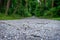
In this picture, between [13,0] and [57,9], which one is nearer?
→ [57,9]

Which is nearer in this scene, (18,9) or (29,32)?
(29,32)

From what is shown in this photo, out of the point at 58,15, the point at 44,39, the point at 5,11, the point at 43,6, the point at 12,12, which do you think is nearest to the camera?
the point at 44,39

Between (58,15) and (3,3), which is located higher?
(3,3)

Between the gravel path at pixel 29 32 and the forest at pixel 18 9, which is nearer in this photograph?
the gravel path at pixel 29 32

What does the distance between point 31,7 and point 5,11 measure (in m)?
19.1

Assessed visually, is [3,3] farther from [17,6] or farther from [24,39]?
[24,39]

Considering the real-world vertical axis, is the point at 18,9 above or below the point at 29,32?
below

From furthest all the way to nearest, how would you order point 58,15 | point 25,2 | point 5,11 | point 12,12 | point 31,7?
point 31,7 < point 25,2 < point 12,12 < point 5,11 < point 58,15

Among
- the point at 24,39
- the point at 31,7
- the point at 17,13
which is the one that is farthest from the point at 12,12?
the point at 24,39

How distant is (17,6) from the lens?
Result: 115 feet

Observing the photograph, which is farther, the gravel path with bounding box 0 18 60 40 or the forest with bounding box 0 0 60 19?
the forest with bounding box 0 0 60 19

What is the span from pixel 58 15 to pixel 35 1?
22.2 metres

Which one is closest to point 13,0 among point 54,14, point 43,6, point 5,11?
point 5,11

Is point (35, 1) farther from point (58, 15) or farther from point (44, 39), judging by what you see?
point (44, 39)
